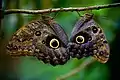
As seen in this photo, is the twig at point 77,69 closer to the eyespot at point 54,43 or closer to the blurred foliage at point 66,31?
the blurred foliage at point 66,31

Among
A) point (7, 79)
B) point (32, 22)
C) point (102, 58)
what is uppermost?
point (32, 22)

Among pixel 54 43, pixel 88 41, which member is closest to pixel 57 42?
pixel 54 43

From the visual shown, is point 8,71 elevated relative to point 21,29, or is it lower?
lower

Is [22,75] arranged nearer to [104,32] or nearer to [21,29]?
[21,29]

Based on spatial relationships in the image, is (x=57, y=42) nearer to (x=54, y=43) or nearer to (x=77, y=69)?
(x=54, y=43)

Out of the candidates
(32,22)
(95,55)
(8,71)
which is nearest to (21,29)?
(32,22)

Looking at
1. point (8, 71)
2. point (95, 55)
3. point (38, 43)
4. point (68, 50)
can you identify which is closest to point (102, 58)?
point (95, 55)

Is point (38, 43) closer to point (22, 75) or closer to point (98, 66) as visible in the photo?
point (22, 75)

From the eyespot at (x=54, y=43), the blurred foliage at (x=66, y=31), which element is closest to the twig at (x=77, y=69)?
the blurred foliage at (x=66, y=31)
